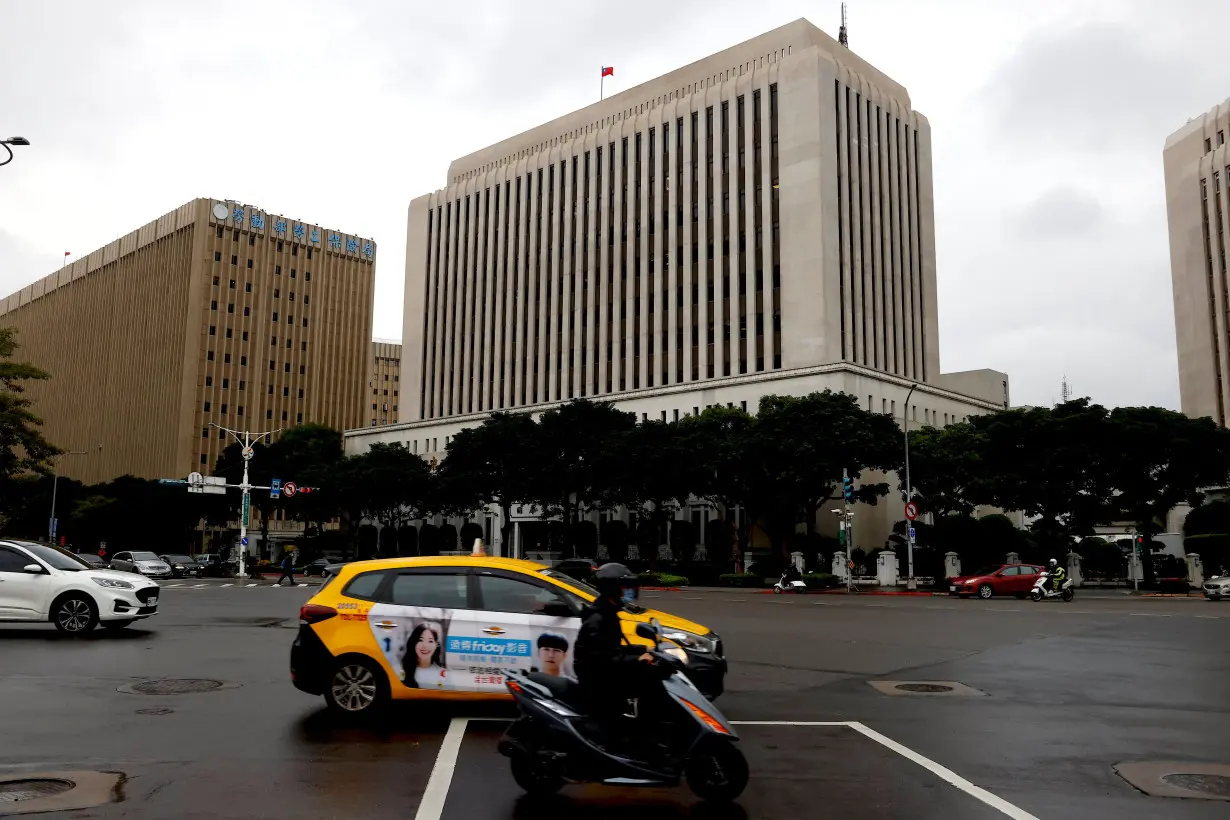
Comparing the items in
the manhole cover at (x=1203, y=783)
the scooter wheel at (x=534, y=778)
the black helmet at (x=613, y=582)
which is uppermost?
the black helmet at (x=613, y=582)

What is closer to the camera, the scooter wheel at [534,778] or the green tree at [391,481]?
the scooter wheel at [534,778]

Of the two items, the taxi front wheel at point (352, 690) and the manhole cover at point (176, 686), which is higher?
the taxi front wheel at point (352, 690)

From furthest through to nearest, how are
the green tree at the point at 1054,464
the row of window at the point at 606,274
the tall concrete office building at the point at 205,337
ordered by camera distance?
the tall concrete office building at the point at 205,337 < the row of window at the point at 606,274 < the green tree at the point at 1054,464

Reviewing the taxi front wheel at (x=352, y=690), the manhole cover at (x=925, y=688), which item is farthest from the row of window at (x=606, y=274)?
the taxi front wheel at (x=352, y=690)

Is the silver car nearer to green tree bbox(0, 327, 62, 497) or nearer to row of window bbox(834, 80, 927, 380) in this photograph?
green tree bbox(0, 327, 62, 497)

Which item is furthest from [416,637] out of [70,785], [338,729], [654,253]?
[654,253]

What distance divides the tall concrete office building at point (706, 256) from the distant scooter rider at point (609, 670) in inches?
1994

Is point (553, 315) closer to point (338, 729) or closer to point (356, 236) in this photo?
point (356, 236)

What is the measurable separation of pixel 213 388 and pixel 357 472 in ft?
167

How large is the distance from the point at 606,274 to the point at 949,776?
73.6 metres

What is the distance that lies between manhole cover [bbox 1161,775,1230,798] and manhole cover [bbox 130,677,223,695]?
9.72 m

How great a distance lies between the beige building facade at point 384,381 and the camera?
16212cm

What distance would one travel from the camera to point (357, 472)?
68.2 m

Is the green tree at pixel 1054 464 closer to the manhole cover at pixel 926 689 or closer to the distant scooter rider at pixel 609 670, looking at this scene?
the manhole cover at pixel 926 689
